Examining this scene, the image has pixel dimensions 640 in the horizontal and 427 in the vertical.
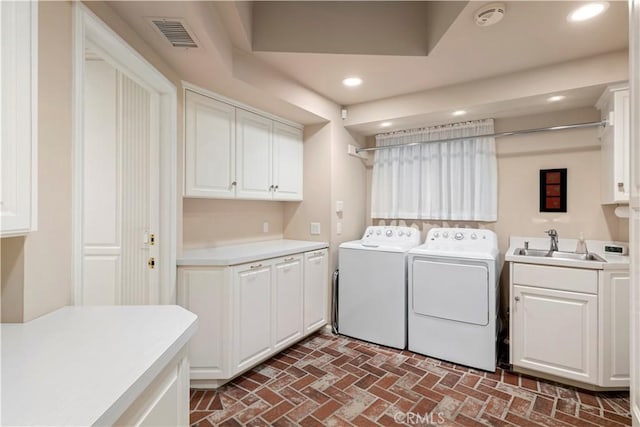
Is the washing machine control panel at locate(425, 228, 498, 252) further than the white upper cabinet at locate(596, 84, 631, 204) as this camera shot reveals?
Yes

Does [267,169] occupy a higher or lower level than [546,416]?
higher

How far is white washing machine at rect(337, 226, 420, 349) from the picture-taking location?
2861mm

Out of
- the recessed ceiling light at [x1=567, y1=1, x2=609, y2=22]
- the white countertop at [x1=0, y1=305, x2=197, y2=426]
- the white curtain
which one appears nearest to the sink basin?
the white curtain

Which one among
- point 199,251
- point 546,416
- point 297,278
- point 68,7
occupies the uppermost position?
point 68,7

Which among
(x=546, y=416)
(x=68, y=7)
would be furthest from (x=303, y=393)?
(x=68, y=7)

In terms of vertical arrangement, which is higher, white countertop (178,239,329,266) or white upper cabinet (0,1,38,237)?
white upper cabinet (0,1,38,237)

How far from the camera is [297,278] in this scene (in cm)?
284

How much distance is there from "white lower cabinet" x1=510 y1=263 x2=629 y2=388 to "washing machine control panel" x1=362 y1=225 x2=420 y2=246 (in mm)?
993

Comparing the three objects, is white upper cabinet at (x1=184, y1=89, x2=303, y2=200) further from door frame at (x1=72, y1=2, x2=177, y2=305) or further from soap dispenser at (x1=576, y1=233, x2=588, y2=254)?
soap dispenser at (x1=576, y1=233, x2=588, y2=254)

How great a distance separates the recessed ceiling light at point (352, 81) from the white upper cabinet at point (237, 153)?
0.79 m

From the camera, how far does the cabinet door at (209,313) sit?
2197 mm

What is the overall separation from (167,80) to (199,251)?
1.31m

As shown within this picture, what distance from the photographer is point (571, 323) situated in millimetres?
2221

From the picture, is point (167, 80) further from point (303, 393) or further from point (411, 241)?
point (411, 241)
